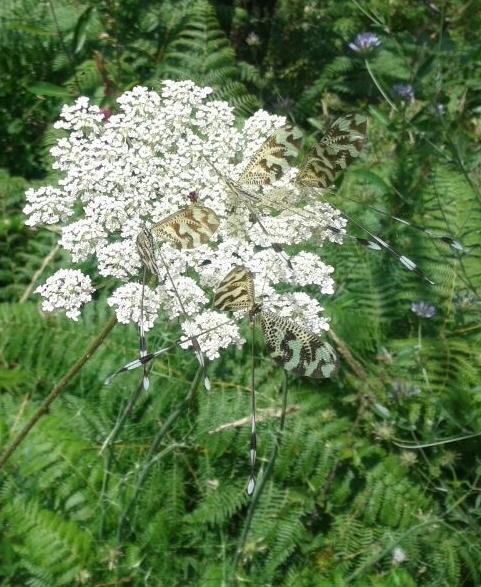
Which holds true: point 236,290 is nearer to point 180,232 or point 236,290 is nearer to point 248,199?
point 180,232

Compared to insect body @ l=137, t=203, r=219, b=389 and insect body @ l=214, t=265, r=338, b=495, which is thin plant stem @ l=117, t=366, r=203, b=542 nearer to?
insect body @ l=214, t=265, r=338, b=495

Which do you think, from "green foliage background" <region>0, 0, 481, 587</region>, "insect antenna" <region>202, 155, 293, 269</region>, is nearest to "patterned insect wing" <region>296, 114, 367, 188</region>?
"insect antenna" <region>202, 155, 293, 269</region>

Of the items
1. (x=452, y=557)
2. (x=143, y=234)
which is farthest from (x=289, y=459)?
(x=143, y=234)

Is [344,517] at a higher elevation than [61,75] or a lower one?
lower

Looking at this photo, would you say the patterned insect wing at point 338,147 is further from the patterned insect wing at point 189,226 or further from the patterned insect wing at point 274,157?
the patterned insect wing at point 189,226

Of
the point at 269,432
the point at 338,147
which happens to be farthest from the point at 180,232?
the point at 269,432

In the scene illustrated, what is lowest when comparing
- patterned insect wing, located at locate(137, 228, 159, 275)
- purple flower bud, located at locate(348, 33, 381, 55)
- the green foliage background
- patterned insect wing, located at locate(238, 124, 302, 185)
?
the green foliage background

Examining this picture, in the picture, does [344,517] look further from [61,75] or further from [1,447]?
[61,75]
